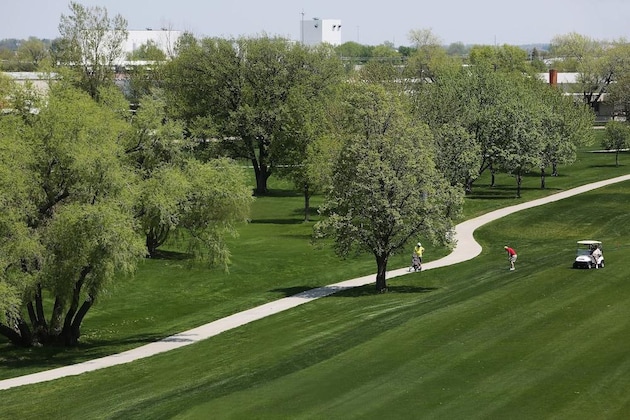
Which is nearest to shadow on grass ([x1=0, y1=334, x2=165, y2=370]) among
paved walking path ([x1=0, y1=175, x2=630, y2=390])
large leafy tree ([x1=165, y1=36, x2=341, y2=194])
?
paved walking path ([x1=0, y1=175, x2=630, y2=390])

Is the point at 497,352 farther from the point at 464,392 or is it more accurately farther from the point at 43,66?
the point at 43,66

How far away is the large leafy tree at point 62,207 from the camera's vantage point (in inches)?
1494

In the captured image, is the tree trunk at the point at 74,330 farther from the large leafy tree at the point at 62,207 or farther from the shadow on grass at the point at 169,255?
the shadow on grass at the point at 169,255

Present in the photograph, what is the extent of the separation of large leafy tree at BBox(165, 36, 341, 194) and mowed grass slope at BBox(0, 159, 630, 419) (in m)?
46.6

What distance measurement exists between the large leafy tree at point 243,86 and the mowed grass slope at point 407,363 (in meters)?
46.6

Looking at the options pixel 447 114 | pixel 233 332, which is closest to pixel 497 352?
pixel 233 332

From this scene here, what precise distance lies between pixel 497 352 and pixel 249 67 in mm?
65973

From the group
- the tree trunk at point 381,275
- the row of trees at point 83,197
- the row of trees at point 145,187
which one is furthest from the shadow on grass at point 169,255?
the row of trees at point 83,197

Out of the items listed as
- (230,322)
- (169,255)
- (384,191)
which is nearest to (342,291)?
(384,191)

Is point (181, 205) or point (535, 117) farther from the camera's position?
point (535, 117)

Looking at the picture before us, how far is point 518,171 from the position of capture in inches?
3492

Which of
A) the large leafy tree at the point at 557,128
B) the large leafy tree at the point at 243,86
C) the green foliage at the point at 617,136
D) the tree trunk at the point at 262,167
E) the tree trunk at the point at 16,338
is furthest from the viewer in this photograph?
the green foliage at the point at 617,136

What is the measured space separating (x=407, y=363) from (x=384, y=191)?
16.7m

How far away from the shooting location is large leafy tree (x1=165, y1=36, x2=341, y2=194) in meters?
95.0
